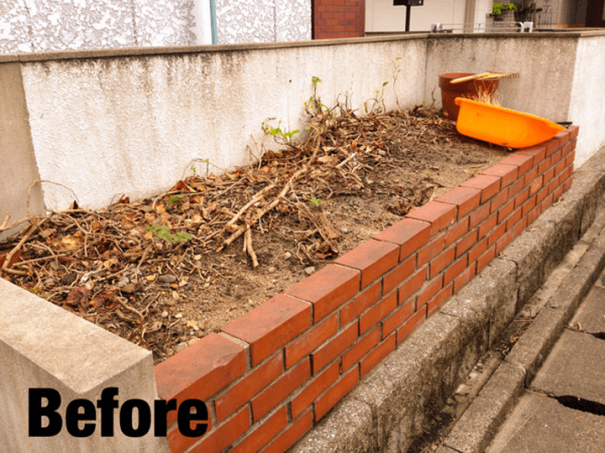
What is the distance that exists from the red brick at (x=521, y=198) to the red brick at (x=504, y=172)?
20 cm

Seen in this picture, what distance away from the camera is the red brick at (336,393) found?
207cm

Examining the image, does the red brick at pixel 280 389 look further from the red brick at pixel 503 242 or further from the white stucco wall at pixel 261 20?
the white stucco wall at pixel 261 20

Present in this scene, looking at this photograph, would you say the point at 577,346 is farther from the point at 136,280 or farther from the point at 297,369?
A: the point at 136,280

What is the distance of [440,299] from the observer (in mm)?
2885

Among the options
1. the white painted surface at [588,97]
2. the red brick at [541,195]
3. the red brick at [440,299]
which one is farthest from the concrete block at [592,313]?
the white painted surface at [588,97]

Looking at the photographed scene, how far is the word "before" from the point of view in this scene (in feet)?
4.11

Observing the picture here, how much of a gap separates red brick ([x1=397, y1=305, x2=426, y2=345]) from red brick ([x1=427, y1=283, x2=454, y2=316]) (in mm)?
66

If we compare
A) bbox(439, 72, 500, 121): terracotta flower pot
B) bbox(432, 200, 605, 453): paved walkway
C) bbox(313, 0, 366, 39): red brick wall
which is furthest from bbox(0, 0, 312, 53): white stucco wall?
bbox(432, 200, 605, 453): paved walkway

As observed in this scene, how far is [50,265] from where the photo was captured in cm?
227

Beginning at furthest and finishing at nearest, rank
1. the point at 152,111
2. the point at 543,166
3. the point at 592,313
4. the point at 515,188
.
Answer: the point at 543,166
the point at 592,313
the point at 515,188
the point at 152,111

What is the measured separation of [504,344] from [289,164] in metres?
1.80

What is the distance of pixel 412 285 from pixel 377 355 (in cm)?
40

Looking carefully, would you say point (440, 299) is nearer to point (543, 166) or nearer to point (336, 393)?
point (336, 393)

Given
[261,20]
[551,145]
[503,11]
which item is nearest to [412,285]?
[551,145]
